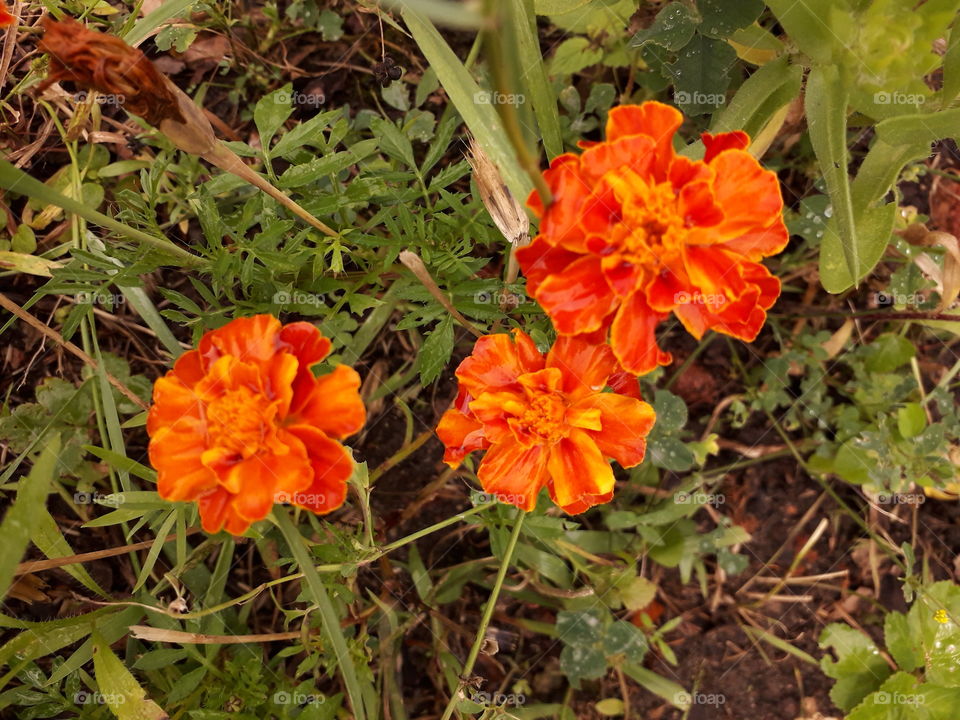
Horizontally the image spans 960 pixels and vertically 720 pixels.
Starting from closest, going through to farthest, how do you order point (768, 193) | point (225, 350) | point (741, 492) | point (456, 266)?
point (768, 193) → point (225, 350) → point (456, 266) → point (741, 492)

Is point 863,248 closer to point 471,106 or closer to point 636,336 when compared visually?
point 636,336

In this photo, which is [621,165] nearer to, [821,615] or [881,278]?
[881,278]

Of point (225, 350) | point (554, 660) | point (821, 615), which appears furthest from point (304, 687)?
point (821, 615)

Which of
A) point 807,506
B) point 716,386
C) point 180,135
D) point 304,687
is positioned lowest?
point 807,506

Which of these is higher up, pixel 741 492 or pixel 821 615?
pixel 741 492

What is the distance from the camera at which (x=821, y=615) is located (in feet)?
7.83

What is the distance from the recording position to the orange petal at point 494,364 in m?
1.40

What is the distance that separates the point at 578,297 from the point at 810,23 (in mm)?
789

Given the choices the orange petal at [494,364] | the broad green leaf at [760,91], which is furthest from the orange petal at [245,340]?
the broad green leaf at [760,91]

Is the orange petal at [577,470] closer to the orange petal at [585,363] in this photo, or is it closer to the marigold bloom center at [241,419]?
the orange petal at [585,363]

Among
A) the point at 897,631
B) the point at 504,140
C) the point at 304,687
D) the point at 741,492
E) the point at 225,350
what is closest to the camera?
the point at 225,350

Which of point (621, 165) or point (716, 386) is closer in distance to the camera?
point (621, 165)

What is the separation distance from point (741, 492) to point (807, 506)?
23 cm

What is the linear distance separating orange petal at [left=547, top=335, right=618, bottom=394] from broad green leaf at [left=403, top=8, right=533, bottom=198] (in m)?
0.32
